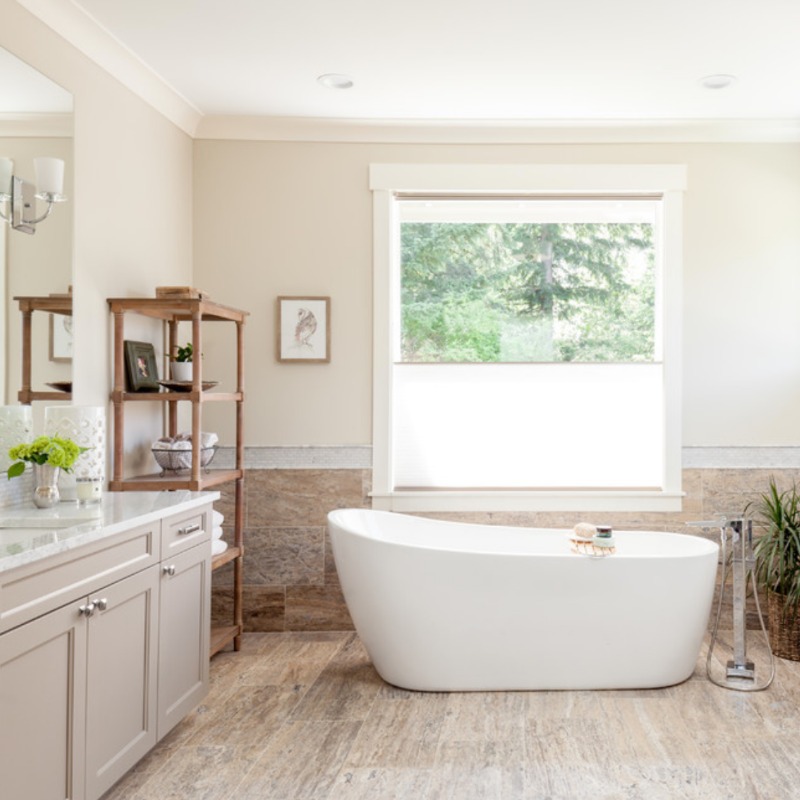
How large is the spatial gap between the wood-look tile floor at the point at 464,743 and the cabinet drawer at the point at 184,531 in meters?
0.72

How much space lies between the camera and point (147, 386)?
12.3 ft

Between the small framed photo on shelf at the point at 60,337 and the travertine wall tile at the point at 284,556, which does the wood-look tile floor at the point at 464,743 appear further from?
the small framed photo on shelf at the point at 60,337

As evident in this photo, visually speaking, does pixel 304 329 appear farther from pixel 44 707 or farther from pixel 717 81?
pixel 44 707

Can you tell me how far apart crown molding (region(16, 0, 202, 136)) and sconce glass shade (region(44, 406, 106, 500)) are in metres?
1.43

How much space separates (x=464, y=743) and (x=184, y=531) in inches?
50.8

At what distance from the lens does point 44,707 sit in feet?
6.81

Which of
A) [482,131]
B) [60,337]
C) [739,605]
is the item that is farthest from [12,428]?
[739,605]

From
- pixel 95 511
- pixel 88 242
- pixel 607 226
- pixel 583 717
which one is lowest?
pixel 583 717

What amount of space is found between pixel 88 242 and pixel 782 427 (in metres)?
3.62

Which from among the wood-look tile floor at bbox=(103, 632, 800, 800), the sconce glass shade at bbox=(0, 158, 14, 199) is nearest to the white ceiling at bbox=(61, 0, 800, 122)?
the sconce glass shade at bbox=(0, 158, 14, 199)

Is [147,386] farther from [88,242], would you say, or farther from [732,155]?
[732,155]

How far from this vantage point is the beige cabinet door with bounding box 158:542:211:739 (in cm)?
282

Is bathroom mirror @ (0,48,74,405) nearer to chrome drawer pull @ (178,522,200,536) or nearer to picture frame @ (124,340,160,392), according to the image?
picture frame @ (124,340,160,392)

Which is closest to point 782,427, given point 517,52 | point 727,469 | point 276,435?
point 727,469
